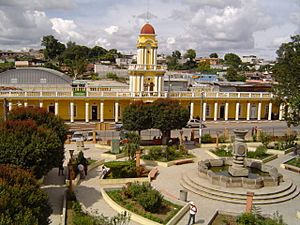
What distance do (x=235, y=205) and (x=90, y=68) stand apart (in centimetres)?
9576

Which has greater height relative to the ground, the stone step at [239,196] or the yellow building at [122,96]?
the yellow building at [122,96]

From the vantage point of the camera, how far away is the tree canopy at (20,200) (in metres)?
11.2

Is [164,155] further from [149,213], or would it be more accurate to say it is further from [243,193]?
[149,213]

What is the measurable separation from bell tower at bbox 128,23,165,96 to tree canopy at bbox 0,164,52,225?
112 ft

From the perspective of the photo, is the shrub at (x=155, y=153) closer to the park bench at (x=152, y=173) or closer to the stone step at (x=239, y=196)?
the park bench at (x=152, y=173)

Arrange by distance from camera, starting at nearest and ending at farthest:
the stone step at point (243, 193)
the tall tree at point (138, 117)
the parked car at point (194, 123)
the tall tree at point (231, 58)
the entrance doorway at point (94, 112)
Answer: the stone step at point (243, 193) < the tall tree at point (138, 117) < the parked car at point (194, 123) < the entrance doorway at point (94, 112) < the tall tree at point (231, 58)

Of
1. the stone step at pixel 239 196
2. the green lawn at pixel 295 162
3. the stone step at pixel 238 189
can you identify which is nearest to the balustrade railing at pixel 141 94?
the green lawn at pixel 295 162

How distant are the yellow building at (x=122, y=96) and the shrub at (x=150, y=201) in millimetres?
26825

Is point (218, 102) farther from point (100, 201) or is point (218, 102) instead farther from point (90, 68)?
point (90, 68)

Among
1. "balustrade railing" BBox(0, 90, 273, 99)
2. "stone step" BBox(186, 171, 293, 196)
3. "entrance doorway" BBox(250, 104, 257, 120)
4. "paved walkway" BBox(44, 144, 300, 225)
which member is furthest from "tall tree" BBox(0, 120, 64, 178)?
"entrance doorway" BBox(250, 104, 257, 120)

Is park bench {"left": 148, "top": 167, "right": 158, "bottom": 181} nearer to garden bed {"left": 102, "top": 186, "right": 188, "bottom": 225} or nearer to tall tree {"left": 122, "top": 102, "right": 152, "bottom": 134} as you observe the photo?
garden bed {"left": 102, "top": 186, "right": 188, "bottom": 225}

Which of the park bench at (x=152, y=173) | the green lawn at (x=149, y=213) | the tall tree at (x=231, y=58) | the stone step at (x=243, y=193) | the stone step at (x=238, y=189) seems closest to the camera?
the green lawn at (x=149, y=213)

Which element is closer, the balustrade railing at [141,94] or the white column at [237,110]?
the balustrade railing at [141,94]

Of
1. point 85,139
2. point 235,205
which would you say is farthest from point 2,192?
point 85,139
